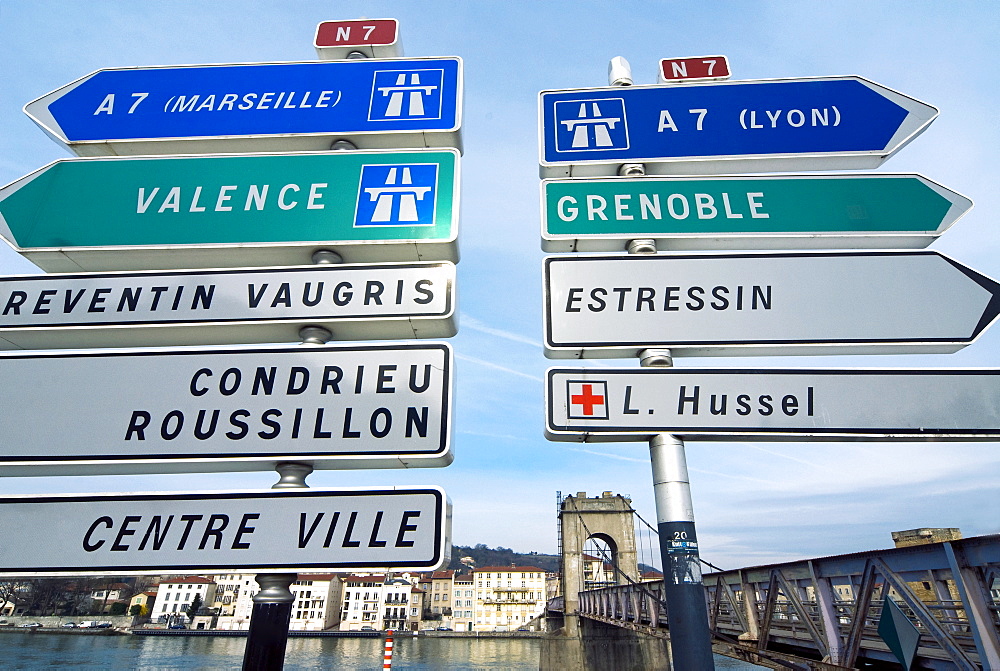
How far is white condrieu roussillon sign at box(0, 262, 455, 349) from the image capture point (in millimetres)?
3184

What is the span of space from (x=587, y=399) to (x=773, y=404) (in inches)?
40.0

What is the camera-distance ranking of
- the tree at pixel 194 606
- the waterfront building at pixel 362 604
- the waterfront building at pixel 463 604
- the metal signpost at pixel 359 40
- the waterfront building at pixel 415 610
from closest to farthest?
the metal signpost at pixel 359 40 → the waterfront building at pixel 362 604 → the tree at pixel 194 606 → the waterfront building at pixel 415 610 → the waterfront building at pixel 463 604

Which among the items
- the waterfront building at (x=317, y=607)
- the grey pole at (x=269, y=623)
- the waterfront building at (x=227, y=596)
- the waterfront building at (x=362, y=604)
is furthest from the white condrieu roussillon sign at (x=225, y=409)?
the waterfront building at (x=227, y=596)

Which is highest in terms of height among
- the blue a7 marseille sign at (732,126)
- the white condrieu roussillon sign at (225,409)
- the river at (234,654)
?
the blue a7 marseille sign at (732,126)

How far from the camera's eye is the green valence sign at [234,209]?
3.54 meters

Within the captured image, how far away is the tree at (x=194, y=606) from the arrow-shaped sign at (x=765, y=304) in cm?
10572

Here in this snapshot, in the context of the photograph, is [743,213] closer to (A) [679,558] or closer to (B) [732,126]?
(B) [732,126]

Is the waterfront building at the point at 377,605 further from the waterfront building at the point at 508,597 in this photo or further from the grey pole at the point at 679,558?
the grey pole at the point at 679,558

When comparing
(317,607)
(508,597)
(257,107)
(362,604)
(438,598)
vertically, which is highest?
(257,107)

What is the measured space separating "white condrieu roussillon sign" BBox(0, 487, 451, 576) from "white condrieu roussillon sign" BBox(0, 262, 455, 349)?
0.99 m

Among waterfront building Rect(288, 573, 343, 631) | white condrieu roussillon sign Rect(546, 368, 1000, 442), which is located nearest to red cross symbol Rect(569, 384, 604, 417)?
white condrieu roussillon sign Rect(546, 368, 1000, 442)

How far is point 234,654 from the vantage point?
63344 millimetres

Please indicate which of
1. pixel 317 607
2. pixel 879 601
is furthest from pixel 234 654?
pixel 879 601

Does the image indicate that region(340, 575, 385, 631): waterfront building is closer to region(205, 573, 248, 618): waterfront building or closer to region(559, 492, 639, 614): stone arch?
region(205, 573, 248, 618): waterfront building
